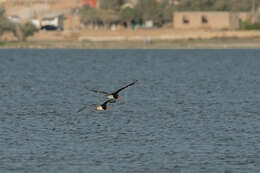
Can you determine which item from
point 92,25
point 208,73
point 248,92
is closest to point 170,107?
point 248,92

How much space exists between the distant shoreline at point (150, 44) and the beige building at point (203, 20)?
433 cm

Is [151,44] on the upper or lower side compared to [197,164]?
lower

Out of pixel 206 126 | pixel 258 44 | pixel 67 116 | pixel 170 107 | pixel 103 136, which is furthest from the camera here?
pixel 258 44

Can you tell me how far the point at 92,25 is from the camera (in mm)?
179750

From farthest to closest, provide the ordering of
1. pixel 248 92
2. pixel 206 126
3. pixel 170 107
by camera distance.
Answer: pixel 248 92 < pixel 170 107 < pixel 206 126

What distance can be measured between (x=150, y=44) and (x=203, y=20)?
1170 cm

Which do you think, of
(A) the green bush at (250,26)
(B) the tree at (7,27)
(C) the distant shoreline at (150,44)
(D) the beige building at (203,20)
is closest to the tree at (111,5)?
(C) the distant shoreline at (150,44)

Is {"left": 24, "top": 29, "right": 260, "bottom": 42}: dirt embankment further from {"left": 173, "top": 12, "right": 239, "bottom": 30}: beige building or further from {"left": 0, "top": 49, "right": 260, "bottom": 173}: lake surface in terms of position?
{"left": 0, "top": 49, "right": 260, "bottom": 173}: lake surface

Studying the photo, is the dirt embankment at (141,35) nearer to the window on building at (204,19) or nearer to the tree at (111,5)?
the window on building at (204,19)

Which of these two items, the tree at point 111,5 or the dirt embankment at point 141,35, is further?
the tree at point 111,5

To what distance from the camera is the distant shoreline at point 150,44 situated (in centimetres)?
14150

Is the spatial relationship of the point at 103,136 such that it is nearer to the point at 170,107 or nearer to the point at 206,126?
the point at 206,126

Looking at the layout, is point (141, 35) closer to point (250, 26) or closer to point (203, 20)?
point (203, 20)

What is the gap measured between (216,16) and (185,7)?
33383 millimetres
